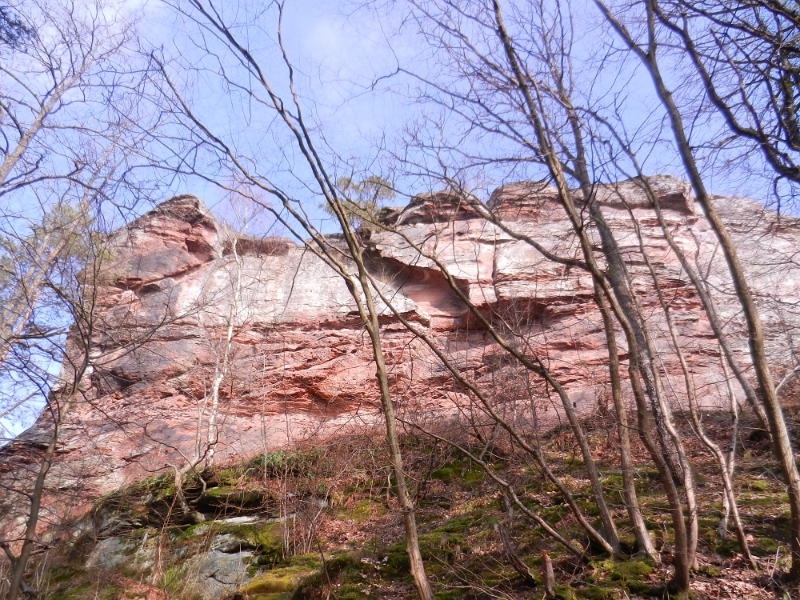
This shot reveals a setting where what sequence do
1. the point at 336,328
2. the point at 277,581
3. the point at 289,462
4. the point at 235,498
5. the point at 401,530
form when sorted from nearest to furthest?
the point at 277,581, the point at 401,530, the point at 235,498, the point at 289,462, the point at 336,328

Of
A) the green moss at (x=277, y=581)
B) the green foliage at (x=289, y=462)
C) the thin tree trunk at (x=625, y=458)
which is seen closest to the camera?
the thin tree trunk at (x=625, y=458)

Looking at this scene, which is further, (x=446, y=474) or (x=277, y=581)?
(x=446, y=474)

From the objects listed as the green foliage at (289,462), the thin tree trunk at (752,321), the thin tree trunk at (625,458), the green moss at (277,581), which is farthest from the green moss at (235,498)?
the thin tree trunk at (752,321)

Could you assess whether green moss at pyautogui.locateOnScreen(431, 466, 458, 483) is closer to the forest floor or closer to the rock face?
the forest floor

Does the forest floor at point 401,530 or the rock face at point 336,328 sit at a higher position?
the rock face at point 336,328

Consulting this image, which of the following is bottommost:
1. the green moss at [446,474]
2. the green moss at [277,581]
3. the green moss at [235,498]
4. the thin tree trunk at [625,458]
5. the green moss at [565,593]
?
the green moss at [277,581]

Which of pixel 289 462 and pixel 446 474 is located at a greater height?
pixel 289 462

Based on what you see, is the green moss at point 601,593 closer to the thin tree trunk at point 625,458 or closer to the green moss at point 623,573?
the green moss at point 623,573

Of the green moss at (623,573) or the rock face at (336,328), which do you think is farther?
the rock face at (336,328)

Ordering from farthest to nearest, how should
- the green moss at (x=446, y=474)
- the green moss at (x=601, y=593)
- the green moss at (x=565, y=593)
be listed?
the green moss at (x=446, y=474) < the green moss at (x=565, y=593) < the green moss at (x=601, y=593)

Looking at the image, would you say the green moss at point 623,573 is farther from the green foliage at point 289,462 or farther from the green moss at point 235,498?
the green moss at point 235,498

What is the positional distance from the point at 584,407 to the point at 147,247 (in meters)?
14.3

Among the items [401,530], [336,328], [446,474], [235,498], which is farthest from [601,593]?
[336,328]

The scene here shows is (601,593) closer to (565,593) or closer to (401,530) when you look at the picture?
(565,593)
